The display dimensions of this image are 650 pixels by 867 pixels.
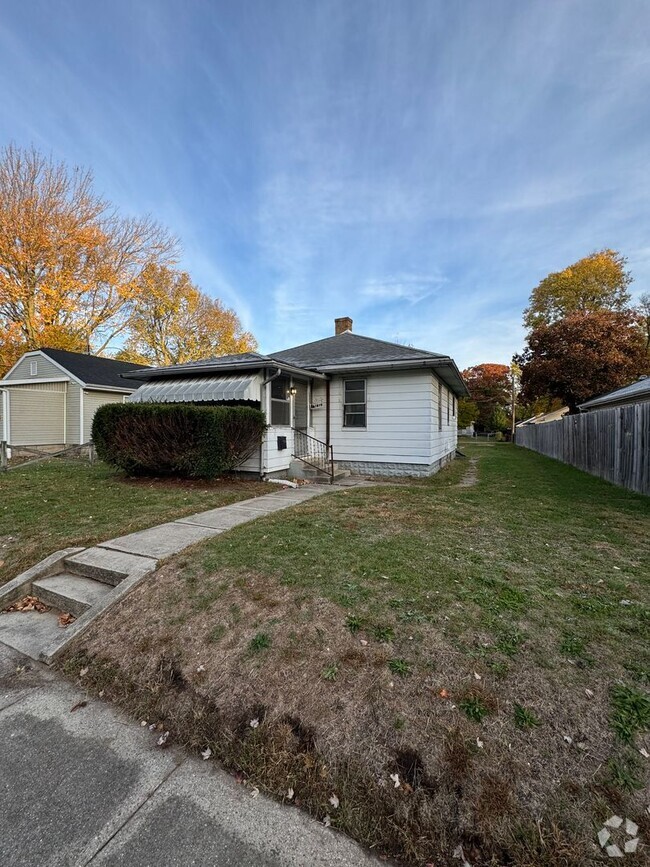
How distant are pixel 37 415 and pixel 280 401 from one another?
43.4 feet

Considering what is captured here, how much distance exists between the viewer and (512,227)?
41.9 ft

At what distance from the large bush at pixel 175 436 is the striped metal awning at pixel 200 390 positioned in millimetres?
486

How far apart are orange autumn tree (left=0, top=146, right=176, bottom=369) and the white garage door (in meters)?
4.57

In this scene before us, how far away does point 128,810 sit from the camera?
164 cm

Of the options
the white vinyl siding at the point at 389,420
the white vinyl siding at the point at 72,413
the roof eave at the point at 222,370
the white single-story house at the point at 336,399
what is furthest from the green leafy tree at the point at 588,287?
the white vinyl siding at the point at 72,413

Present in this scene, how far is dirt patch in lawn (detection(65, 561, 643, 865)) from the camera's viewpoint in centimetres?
152

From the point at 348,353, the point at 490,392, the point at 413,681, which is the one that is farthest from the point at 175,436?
the point at 490,392

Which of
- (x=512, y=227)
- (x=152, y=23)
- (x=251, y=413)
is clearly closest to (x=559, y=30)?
(x=512, y=227)

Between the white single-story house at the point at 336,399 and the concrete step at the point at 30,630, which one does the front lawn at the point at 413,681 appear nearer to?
the concrete step at the point at 30,630

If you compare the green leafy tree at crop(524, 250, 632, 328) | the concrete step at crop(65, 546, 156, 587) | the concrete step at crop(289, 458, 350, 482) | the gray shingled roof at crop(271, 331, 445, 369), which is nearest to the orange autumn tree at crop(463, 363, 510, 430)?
the green leafy tree at crop(524, 250, 632, 328)

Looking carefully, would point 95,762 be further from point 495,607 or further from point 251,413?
point 251,413

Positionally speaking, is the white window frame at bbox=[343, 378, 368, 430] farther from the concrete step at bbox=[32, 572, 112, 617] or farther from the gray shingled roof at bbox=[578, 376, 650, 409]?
the gray shingled roof at bbox=[578, 376, 650, 409]

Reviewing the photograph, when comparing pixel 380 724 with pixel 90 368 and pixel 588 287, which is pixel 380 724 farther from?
pixel 588 287

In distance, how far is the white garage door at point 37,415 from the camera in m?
16.0
